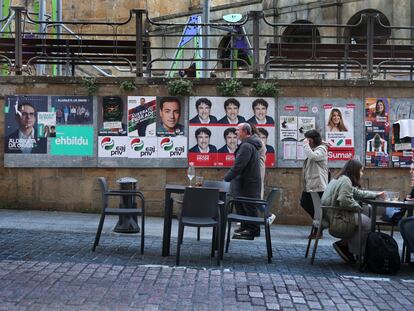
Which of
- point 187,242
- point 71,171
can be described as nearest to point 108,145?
point 71,171

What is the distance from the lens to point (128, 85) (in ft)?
33.9

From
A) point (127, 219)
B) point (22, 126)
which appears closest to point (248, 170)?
point (127, 219)

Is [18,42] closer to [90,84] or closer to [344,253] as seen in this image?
[90,84]

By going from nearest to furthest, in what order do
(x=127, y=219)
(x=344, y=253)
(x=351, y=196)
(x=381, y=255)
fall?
1. (x=381, y=255)
2. (x=351, y=196)
3. (x=344, y=253)
4. (x=127, y=219)

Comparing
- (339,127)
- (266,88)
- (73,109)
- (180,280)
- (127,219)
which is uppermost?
(266,88)

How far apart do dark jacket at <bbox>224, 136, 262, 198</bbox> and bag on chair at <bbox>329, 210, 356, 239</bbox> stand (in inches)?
68.4

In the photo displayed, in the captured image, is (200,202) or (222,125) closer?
(200,202)

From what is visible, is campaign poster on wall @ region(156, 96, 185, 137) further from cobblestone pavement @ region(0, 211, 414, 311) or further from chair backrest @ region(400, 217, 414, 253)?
chair backrest @ region(400, 217, 414, 253)

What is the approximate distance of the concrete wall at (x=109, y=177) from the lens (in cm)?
1041

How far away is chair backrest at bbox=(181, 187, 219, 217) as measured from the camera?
6.40 m

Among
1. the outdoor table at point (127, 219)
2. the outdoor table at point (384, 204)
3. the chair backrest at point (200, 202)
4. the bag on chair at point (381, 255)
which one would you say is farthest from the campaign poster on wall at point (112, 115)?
the bag on chair at point (381, 255)

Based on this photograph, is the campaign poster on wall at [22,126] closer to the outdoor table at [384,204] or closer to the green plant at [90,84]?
the green plant at [90,84]

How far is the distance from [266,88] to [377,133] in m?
2.32

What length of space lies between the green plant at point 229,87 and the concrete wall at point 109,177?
17 cm
